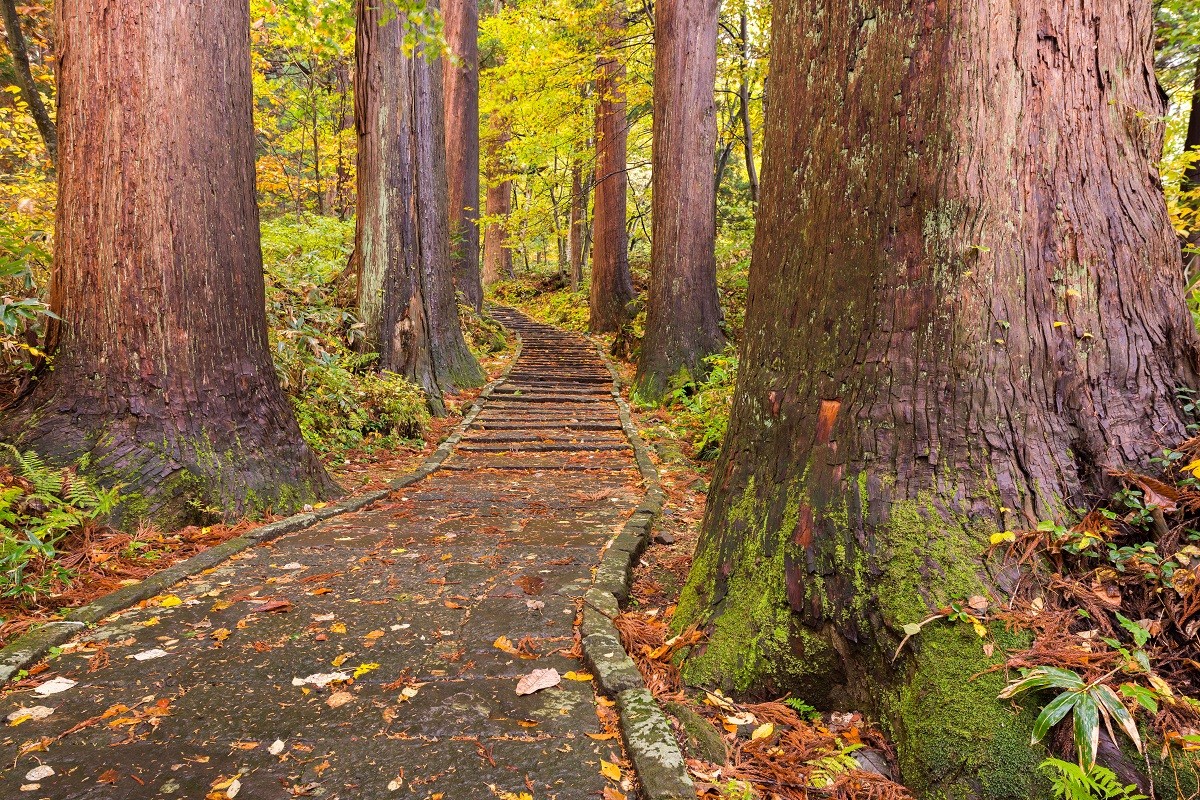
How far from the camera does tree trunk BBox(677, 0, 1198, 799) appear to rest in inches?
88.3

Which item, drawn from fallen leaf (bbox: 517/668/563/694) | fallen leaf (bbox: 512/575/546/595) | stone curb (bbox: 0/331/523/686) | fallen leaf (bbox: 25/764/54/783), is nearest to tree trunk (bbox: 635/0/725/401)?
stone curb (bbox: 0/331/523/686)

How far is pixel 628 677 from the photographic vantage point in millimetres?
2383

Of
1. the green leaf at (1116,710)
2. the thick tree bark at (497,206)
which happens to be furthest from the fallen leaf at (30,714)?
the thick tree bark at (497,206)

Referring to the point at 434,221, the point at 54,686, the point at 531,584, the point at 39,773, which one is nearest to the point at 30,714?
the point at 54,686

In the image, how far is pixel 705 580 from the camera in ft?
9.16

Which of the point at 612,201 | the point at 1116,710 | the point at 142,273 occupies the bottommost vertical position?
the point at 1116,710

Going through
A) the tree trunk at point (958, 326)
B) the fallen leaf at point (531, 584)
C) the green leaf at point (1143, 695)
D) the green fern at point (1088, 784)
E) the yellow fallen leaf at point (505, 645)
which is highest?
the tree trunk at point (958, 326)

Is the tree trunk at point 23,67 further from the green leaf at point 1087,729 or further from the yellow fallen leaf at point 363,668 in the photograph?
the green leaf at point 1087,729

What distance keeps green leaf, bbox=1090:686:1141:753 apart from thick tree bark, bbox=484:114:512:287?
53.6ft

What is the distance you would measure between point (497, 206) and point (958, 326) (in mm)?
21877

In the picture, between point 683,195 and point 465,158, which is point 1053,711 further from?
point 465,158

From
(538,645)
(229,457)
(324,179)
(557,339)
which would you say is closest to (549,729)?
(538,645)

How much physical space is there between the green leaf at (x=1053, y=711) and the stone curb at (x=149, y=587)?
11.2ft

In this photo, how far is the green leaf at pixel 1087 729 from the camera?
5.41 feet
